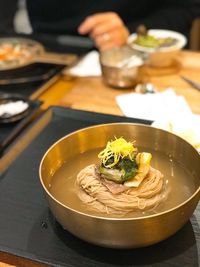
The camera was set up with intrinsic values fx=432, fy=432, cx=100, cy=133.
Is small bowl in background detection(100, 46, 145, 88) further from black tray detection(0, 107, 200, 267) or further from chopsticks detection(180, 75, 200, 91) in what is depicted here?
black tray detection(0, 107, 200, 267)

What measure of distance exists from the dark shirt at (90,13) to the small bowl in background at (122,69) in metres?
0.68

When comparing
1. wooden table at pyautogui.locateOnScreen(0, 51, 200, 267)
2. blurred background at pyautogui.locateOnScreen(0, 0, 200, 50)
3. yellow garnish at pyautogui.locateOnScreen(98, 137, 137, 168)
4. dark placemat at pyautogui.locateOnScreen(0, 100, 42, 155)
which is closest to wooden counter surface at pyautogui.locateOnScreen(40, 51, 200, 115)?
wooden table at pyautogui.locateOnScreen(0, 51, 200, 267)

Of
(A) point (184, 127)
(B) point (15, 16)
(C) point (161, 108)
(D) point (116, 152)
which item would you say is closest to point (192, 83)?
(C) point (161, 108)

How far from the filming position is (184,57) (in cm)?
176

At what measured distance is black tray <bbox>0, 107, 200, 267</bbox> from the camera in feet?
2.64

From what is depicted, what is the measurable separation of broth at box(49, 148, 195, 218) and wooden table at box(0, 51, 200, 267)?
16.1 inches

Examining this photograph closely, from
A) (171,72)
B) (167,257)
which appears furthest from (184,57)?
(167,257)

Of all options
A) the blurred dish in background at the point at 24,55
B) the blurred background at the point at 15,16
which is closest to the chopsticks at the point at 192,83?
the blurred dish in background at the point at 24,55

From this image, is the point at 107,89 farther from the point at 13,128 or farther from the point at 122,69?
the point at 13,128

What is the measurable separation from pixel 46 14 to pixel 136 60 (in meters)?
0.93

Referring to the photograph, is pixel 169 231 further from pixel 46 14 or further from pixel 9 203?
pixel 46 14

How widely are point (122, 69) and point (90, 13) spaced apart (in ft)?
2.91

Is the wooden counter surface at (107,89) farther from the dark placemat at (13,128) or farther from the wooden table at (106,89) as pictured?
the dark placemat at (13,128)

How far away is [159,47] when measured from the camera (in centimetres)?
171
